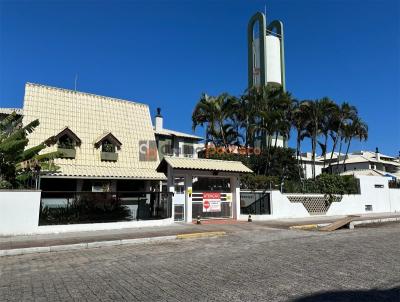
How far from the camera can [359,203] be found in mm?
30141

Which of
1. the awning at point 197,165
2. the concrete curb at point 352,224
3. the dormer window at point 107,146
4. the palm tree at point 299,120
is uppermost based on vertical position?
the palm tree at point 299,120

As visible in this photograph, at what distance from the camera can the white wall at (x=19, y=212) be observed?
47.7 ft

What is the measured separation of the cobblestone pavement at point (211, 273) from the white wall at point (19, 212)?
172 inches

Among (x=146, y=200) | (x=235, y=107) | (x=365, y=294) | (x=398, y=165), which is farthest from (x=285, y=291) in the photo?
(x=398, y=165)

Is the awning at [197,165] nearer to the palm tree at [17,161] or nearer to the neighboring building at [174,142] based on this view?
the palm tree at [17,161]

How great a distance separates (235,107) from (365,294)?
28601 mm

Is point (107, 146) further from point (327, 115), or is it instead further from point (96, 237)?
point (327, 115)

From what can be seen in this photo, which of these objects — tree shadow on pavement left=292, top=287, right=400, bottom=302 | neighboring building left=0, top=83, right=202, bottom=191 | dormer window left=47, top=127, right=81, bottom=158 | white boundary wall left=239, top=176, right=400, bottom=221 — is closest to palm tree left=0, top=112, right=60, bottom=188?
neighboring building left=0, top=83, right=202, bottom=191

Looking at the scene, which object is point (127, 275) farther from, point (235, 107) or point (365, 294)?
point (235, 107)

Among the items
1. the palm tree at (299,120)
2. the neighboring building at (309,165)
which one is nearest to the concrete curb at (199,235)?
the palm tree at (299,120)

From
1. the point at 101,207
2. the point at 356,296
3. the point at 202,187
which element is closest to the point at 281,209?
the point at 202,187

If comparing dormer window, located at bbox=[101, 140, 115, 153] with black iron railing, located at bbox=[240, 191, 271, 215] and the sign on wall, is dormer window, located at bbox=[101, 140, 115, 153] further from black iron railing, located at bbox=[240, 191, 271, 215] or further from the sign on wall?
black iron railing, located at bbox=[240, 191, 271, 215]

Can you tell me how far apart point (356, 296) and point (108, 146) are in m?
22.9

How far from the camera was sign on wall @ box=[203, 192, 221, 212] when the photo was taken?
20.9m
